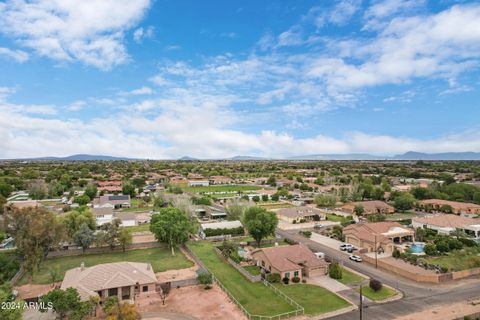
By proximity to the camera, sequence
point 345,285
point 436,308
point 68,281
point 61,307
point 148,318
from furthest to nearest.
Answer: point 345,285
point 68,281
point 436,308
point 148,318
point 61,307

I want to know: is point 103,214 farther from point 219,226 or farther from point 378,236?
point 378,236

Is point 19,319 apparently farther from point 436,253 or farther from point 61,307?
point 436,253

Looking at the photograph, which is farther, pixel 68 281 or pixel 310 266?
pixel 310 266

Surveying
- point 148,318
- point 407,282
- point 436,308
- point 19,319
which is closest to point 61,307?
point 19,319

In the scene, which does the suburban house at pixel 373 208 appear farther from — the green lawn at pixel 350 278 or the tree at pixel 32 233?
the tree at pixel 32 233

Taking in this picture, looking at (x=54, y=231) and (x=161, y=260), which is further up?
(x=54, y=231)

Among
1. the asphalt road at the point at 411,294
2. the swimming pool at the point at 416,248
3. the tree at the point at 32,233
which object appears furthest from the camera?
the swimming pool at the point at 416,248

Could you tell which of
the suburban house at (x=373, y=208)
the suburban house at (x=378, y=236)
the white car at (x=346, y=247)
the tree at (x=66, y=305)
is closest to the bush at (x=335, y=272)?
the white car at (x=346, y=247)
